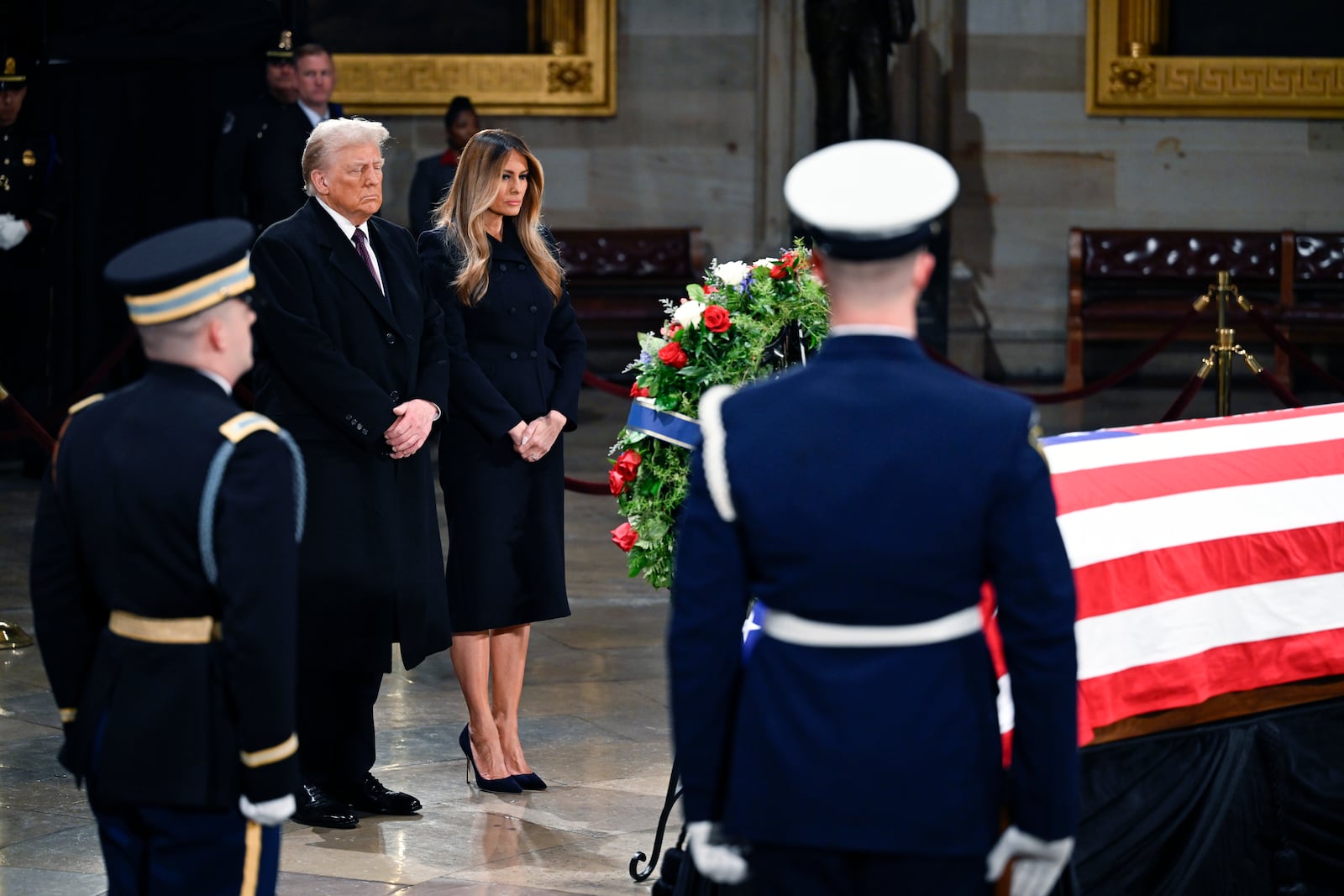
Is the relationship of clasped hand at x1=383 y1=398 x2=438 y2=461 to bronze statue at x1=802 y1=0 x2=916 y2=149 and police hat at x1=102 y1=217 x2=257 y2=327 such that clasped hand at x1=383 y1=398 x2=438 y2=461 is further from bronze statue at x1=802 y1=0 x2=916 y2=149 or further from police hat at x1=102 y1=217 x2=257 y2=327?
bronze statue at x1=802 y1=0 x2=916 y2=149

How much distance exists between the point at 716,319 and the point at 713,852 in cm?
186

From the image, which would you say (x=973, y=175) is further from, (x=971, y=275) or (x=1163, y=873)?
(x=1163, y=873)

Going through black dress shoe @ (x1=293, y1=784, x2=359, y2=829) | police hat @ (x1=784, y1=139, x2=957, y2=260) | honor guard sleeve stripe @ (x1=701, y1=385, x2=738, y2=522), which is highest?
police hat @ (x1=784, y1=139, x2=957, y2=260)

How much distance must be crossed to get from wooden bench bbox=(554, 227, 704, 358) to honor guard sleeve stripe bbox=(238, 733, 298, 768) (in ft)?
32.9

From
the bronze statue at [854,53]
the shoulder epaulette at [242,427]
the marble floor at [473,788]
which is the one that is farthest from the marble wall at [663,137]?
the shoulder epaulette at [242,427]

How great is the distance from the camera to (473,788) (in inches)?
194

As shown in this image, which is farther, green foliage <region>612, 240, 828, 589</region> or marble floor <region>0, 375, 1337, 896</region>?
marble floor <region>0, 375, 1337, 896</region>

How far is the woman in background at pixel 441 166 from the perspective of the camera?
1120 centimetres

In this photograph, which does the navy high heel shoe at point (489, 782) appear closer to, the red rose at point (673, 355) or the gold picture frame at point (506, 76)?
the red rose at point (673, 355)

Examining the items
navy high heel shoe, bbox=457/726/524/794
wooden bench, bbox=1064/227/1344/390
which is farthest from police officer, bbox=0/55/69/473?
wooden bench, bbox=1064/227/1344/390

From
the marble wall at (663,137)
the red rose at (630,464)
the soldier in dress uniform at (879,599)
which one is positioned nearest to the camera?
the soldier in dress uniform at (879,599)

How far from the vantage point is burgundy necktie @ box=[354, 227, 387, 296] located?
4.60m

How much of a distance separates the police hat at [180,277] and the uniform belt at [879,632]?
3.14ft

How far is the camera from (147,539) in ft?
8.67
